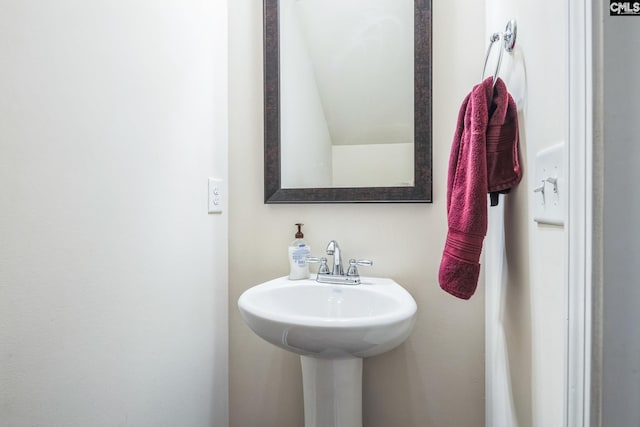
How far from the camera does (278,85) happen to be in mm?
1221

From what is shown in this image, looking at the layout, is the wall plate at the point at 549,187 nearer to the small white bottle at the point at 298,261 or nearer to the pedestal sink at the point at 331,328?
the pedestal sink at the point at 331,328

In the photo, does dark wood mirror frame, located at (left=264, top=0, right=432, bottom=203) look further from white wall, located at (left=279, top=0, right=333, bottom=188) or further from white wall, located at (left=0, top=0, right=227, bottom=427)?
white wall, located at (left=0, top=0, right=227, bottom=427)

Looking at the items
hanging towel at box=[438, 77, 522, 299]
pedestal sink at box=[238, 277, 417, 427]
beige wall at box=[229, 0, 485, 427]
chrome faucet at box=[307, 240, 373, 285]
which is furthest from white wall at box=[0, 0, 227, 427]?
hanging towel at box=[438, 77, 522, 299]

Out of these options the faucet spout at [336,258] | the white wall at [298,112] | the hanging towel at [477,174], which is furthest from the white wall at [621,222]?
the white wall at [298,112]

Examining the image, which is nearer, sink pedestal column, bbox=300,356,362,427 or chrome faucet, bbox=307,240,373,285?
sink pedestal column, bbox=300,356,362,427

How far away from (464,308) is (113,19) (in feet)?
4.19

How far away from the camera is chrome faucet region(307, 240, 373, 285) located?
1.08 metres

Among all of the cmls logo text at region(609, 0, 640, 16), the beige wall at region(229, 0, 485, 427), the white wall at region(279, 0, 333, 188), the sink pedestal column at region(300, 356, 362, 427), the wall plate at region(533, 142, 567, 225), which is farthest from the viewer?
the white wall at region(279, 0, 333, 188)

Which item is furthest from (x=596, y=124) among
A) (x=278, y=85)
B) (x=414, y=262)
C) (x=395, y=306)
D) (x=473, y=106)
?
(x=278, y=85)

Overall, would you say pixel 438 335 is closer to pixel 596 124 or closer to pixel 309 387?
pixel 309 387

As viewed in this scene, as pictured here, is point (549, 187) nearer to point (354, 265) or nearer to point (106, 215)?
point (354, 265)

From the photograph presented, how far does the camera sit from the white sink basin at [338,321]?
0.75 meters

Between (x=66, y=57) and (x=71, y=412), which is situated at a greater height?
(x=66, y=57)

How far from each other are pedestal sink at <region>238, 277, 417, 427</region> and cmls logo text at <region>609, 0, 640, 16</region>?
64 cm
